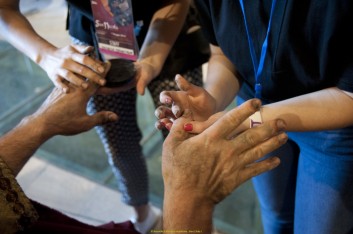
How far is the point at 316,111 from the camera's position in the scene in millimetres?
712

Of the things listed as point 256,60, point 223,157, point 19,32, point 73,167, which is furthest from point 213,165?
point 73,167

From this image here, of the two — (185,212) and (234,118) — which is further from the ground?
(234,118)

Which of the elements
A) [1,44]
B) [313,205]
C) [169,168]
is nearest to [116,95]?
[169,168]

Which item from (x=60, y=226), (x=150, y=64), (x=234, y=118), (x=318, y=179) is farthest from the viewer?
(x=150, y=64)

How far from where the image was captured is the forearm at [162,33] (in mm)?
1065

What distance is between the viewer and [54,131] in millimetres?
948

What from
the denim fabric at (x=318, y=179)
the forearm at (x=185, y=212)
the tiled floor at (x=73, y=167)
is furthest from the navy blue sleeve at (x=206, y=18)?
the tiled floor at (x=73, y=167)

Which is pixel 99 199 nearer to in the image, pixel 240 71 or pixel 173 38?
pixel 173 38

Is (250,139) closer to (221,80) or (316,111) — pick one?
(316,111)

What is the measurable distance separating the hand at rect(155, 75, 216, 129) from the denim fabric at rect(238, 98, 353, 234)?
0.75 ft

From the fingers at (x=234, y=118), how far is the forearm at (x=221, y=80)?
0.81 feet

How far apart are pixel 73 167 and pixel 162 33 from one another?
1057mm

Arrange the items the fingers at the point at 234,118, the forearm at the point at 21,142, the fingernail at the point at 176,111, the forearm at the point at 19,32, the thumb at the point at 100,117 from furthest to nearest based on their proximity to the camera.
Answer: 1. the forearm at the point at 19,32
2. the thumb at the point at 100,117
3. the forearm at the point at 21,142
4. the fingernail at the point at 176,111
5. the fingers at the point at 234,118

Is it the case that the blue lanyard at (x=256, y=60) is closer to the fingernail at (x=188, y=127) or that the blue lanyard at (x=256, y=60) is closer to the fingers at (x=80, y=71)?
the fingernail at (x=188, y=127)
